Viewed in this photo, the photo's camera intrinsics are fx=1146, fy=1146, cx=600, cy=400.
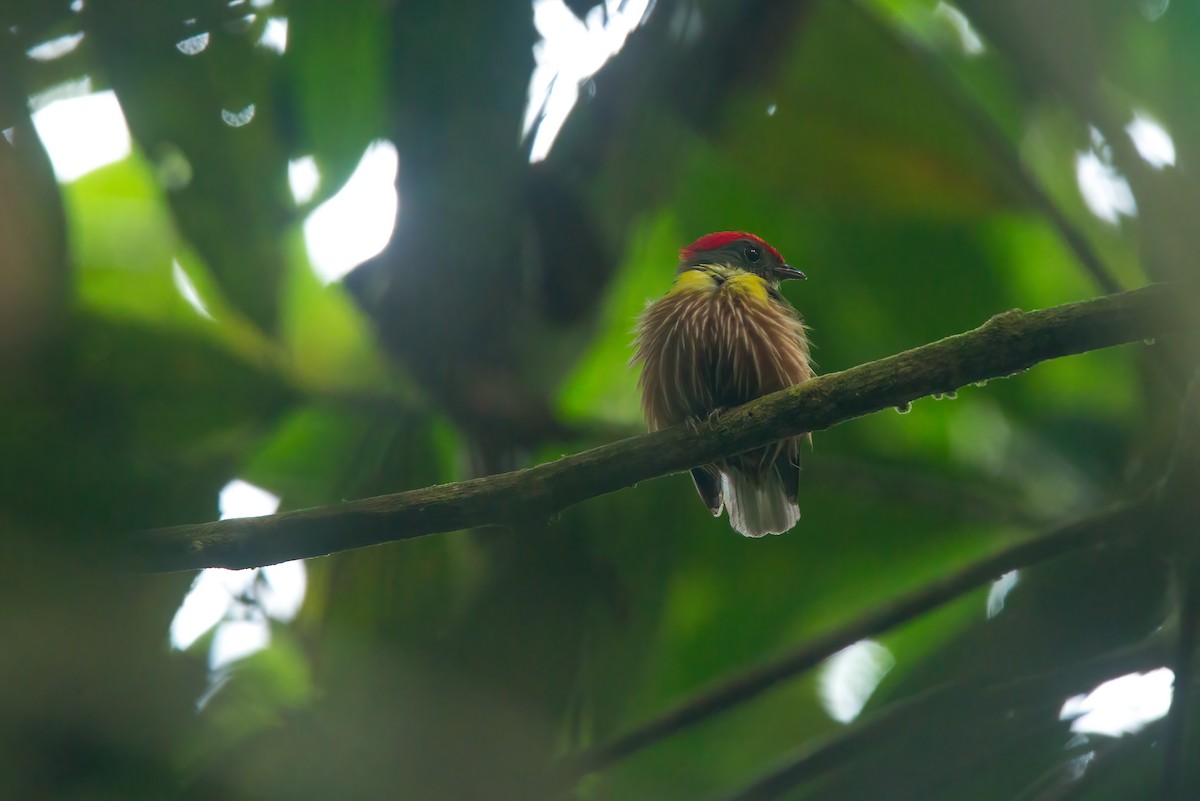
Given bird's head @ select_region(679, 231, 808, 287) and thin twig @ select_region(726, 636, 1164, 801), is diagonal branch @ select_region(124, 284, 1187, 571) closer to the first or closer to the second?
thin twig @ select_region(726, 636, 1164, 801)

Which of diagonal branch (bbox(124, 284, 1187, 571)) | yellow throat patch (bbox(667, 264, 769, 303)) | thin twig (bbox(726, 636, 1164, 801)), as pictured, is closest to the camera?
diagonal branch (bbox(124, 284, 1187, 571))

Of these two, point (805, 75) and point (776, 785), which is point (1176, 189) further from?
point (776, 785)

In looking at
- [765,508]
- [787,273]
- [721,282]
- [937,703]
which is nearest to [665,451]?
[937,703]

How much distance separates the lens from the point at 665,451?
328cm

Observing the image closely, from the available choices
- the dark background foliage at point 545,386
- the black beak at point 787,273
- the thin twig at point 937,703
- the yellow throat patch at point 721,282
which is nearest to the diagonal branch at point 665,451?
the dark background foliage at point 545,386

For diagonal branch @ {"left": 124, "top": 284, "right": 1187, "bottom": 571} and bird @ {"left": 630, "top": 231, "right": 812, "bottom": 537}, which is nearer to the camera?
diagonal branch @ {"left": 124, "top": 284, "right": 1187, "bottom": 571}

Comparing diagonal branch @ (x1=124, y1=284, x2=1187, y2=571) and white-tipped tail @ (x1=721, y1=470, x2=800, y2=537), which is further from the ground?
white-tipped tail @ (x1=721, y1=470, x2=800, y2=537)

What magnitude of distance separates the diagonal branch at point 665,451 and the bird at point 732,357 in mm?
1160

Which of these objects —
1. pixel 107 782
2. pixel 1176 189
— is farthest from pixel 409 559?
pixel 1176 189

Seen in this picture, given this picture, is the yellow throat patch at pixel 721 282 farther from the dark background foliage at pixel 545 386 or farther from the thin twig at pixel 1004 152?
the thin twig at pixel 1004 152

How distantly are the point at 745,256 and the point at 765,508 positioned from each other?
1.10 metres

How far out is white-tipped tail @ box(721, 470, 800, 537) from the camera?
4.68 meters

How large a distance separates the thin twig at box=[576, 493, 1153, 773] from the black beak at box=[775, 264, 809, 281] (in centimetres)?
151

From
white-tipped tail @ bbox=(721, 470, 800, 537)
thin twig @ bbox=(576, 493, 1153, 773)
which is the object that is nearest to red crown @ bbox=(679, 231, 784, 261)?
white-tipped tail @ bbox=(721, 470, 800, 537)
